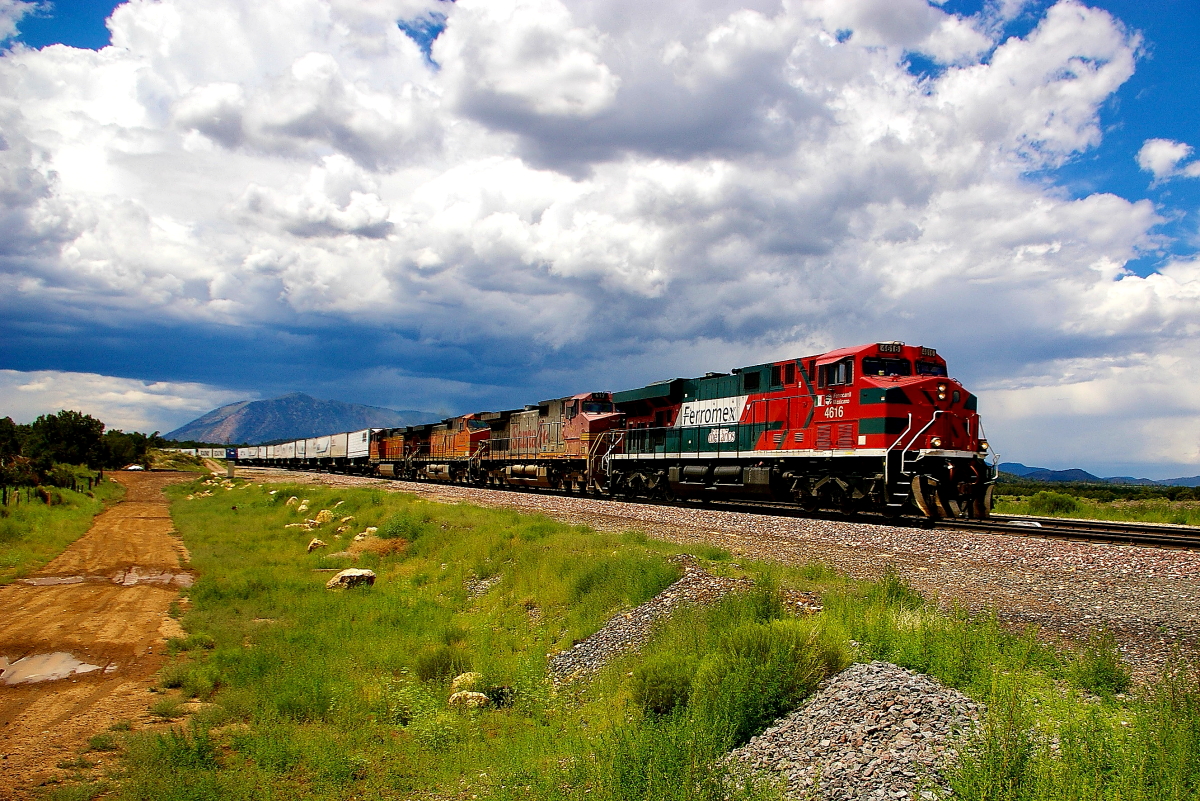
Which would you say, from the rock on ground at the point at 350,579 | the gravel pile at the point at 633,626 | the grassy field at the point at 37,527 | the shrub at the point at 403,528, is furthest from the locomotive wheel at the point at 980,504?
the grassy field at the point at 37,527

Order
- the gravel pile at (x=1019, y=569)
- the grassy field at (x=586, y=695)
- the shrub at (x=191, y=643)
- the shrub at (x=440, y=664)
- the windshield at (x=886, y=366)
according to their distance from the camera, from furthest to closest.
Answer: the windshield at (x=886, y=366) < the shrub at (x=191, y=643) < the shrub at (x=440, y=664) < the gravel pile at (x=1019, y=569) < the grassy field at (x=586, y=695)

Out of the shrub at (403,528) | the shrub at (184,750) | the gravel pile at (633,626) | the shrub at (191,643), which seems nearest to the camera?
the shrub at (184,750)

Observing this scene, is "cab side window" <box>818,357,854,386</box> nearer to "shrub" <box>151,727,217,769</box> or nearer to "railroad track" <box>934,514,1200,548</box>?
"railroad track" <box>934,514,1200,548</box>

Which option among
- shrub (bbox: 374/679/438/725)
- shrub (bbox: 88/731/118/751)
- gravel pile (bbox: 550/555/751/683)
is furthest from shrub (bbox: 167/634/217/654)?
gravel pile (bbox: 550/555/751/683)

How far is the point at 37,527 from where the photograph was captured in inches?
845

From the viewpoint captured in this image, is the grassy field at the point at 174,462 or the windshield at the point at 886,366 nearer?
the windshield at the point at 886,366

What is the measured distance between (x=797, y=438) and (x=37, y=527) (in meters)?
22.2

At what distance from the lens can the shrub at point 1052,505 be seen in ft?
83.3

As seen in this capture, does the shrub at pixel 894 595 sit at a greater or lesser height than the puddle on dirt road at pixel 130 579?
greater

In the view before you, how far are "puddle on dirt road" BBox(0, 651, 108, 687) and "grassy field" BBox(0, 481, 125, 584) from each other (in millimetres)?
7124

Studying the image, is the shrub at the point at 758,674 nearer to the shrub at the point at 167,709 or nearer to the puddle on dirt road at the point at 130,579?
the shrub at the point at 167,709

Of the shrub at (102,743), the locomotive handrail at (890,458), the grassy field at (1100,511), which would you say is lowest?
the shrub at (102,743)

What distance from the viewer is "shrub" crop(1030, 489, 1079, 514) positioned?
2539 centimetres

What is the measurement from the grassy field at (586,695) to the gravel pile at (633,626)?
30cm
